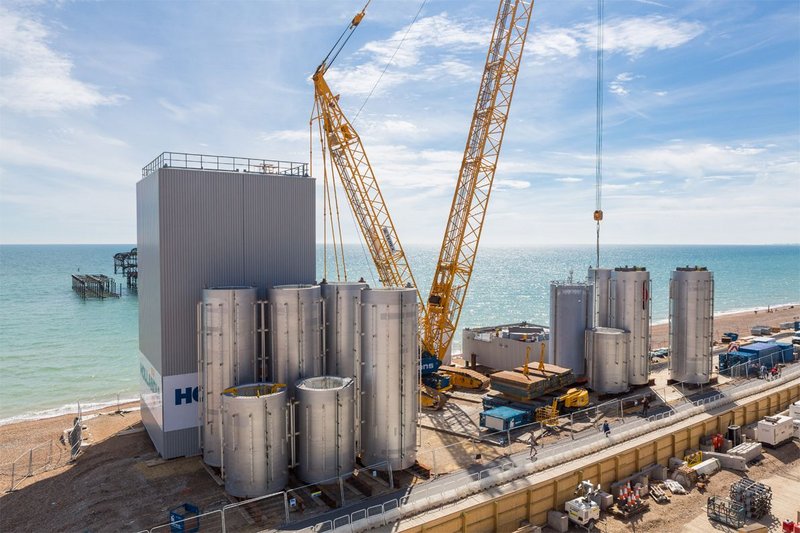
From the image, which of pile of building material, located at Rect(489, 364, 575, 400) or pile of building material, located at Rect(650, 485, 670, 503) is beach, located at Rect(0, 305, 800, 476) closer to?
pile of building material, located at Rect(489, 364, 575, 400)

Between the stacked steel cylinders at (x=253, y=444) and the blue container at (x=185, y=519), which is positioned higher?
the stacked steel cylinders at (x=253, y=444)

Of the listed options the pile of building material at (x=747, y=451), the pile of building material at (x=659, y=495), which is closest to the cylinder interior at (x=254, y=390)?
the pile of building material at (x=659, y=495)

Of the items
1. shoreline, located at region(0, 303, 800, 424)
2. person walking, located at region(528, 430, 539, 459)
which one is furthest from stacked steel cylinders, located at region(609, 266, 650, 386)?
shoreline, located at region(0, 303, 800, 424)

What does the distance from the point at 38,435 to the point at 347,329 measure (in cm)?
2676

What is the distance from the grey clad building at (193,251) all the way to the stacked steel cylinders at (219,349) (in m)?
2.13

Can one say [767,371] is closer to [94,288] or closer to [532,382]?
[532,382]

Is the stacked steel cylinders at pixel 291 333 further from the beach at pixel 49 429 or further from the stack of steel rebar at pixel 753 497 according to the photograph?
the stack of steel rebar at pixel 753 497

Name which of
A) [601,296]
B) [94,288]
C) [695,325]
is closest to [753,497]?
[695,325]

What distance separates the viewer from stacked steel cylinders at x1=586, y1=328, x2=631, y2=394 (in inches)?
1574

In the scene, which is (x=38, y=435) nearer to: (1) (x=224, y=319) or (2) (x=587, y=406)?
(1) (x=224, y=319)

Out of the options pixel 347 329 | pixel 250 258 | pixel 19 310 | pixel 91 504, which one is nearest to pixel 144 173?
pixel 250 258

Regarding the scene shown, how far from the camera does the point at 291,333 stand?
1054 inches

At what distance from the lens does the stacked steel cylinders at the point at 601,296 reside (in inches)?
1703

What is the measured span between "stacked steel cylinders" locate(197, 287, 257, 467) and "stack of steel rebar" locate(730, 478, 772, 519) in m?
26.0
